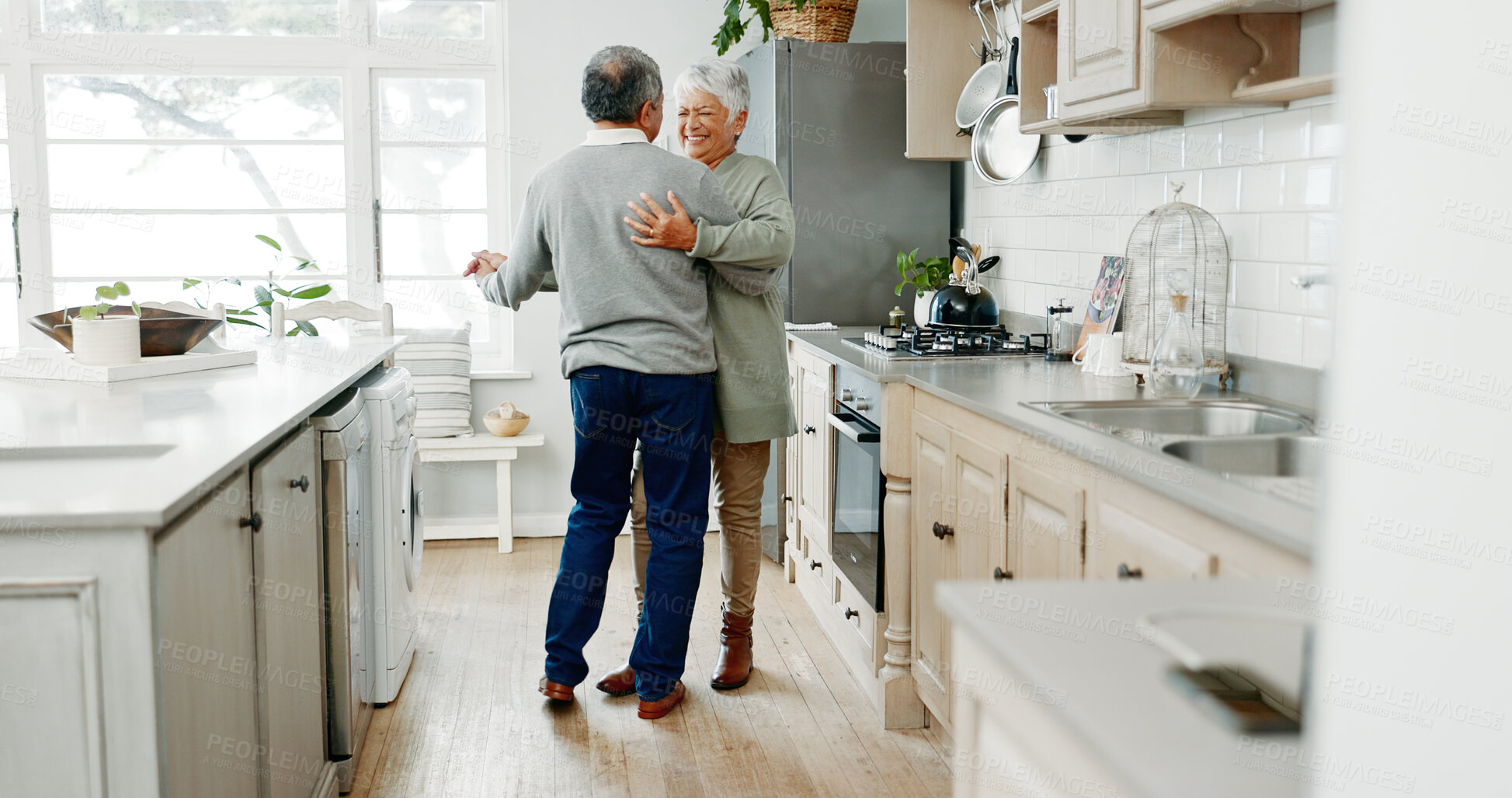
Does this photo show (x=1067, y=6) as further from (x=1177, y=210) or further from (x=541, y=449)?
(x=541, y=449)

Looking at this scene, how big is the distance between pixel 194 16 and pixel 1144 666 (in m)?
4.67

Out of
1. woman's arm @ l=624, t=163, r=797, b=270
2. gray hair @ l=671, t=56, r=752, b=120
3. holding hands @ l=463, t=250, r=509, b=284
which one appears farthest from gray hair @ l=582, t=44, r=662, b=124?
holding hands @ l=463, t=250, r=509, b=284

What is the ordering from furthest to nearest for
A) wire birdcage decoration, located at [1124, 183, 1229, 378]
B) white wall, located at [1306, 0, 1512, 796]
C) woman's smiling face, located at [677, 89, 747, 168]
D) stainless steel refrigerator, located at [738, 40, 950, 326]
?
stainless steel refrigerator, located at [738, 40, 950, 326], woman's smiling face, located at [677, 89, 747, 168], wire birdcage decoration, located at [1124, 183, 1229, 378], white wall, located at [1306, 0, 1512, 796]

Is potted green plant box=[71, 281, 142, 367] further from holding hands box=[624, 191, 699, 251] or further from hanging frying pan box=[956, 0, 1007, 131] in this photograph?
hanging frying pan box=[956, 0, 1007, 131]

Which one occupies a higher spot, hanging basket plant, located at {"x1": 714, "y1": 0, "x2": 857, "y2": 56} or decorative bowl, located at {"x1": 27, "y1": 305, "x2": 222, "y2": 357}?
hanging basket plant, located at {"x1": 714, "y1": 0, "x2": 857, "y2": 56}

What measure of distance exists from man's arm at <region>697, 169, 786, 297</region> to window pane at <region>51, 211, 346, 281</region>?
2.53 metres

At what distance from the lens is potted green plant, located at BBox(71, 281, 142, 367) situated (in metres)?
2.30

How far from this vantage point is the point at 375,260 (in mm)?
4633

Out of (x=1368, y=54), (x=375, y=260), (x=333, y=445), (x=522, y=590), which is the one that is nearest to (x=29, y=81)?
(x=375, y=260)

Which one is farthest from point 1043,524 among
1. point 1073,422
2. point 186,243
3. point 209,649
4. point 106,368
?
point 186,243

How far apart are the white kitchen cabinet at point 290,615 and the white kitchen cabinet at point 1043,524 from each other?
127cm

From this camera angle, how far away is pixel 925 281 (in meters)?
3.68

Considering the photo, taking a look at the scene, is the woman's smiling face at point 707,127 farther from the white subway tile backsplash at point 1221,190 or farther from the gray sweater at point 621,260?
the white subway tile backsplash at point 1221,190

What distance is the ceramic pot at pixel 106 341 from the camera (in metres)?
2.30
